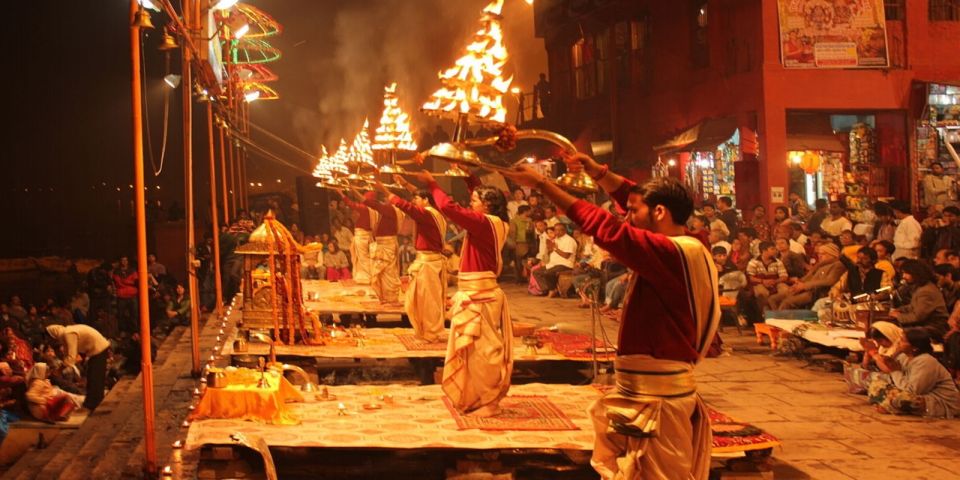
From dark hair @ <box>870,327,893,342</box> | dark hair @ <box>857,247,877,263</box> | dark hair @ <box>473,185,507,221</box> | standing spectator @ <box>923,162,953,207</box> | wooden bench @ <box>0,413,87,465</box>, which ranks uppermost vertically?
standing spectator @ <box>923,162,953,207</box>

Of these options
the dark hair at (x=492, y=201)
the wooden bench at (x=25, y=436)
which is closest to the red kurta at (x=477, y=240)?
the dark hair at (x=492, y=201)

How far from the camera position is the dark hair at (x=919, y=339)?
998 centimetres

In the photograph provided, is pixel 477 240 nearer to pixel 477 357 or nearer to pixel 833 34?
pixel 477 357

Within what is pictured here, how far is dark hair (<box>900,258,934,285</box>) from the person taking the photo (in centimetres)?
1175

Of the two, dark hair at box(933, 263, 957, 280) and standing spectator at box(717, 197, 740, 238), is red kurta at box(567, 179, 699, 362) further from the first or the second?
standing spectator at box(717, 197, 740, 238)

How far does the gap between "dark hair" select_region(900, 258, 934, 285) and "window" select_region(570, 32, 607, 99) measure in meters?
20.2

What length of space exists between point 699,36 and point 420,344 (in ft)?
50.6

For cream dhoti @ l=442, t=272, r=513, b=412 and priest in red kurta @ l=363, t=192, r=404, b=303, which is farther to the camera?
priest in red kurta @ l=363, t=192, r=404, b=303

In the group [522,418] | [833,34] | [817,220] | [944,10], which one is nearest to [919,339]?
[522,418]

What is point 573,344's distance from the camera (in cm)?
1250

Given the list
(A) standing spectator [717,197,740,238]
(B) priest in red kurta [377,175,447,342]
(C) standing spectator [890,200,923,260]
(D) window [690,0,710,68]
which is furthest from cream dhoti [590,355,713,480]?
(D) window [690,0,710,68]

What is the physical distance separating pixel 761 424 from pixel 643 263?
215 inches

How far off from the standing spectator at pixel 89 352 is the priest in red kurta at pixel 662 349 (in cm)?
1002

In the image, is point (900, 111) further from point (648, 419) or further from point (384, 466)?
point (648, 419)
